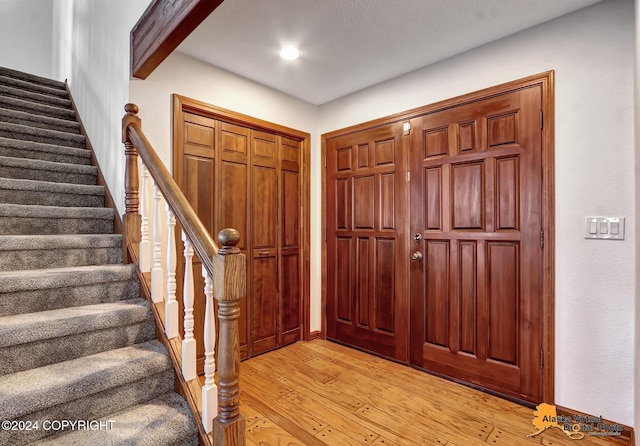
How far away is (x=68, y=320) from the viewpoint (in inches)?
58.0

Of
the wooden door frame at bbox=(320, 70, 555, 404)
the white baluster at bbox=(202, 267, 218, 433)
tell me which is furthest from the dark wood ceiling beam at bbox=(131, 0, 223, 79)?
the wooden door frame at bbox=(320, 70, 555, 404)

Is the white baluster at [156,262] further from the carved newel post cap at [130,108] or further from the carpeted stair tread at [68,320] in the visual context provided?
the carved newel post cap at [130,108]

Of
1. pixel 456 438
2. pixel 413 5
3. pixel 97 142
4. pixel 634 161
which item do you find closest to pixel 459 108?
pixel 413 5

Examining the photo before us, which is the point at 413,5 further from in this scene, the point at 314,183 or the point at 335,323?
the point at 335,323

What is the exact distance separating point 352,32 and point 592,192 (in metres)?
1.74

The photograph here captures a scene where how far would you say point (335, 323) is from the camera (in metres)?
3.26

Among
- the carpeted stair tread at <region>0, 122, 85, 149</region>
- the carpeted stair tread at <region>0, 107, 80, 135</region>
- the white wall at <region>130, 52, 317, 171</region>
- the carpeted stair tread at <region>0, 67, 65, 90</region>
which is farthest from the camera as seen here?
the carpeted stair tread at <region>0, 67, 65, 90</region>

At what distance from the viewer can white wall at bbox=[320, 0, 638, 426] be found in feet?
5.91

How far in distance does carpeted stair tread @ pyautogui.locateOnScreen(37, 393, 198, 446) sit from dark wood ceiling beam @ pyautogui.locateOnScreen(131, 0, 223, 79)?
1782mm

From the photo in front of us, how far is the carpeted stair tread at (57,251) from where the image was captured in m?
1.71

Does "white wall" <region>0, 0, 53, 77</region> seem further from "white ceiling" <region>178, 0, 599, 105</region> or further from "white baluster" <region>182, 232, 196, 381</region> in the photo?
"white baluster" <region>182, 232, 196, 381</region>

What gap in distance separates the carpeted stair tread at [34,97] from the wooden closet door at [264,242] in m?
1.98

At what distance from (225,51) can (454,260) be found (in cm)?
227

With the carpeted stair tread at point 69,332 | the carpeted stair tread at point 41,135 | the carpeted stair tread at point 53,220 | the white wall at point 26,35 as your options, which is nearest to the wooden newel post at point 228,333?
the carpeted stair tread at point 69,332
